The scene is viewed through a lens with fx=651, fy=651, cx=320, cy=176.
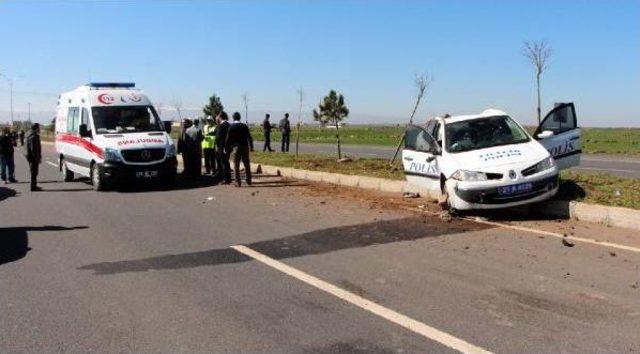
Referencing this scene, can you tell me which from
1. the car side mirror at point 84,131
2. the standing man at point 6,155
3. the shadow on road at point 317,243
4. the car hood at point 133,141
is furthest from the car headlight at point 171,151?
the shadow on road at point 317,243

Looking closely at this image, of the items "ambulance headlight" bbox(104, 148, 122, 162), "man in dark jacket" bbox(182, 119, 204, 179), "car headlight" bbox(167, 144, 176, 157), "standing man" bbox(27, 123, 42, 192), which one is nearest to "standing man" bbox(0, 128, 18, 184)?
"standing man" bbox(27, 123, 42, 192)

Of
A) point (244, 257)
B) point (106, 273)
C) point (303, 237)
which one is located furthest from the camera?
point (303, 237)

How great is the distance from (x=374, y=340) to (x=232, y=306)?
4.87 feet

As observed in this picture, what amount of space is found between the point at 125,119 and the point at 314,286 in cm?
1181

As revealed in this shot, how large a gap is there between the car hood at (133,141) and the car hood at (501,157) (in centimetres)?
836

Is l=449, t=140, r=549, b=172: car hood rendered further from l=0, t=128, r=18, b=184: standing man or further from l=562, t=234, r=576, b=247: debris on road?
l=0, t=128, r=18, b=184: standing man

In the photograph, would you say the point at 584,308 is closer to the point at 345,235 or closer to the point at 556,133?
the point at 345,235

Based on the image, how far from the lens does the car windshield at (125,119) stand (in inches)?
641

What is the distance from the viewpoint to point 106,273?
699 centimetres

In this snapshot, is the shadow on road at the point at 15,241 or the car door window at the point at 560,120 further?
the car door window at the point at 560,120

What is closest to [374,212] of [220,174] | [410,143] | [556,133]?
[410,143]

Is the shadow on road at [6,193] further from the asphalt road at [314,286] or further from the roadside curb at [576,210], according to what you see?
the roadside curb at [576,210]

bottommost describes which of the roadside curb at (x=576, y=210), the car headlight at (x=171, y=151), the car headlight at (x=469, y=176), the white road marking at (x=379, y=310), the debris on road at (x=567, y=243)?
the white road marking at (x=379, y=310)

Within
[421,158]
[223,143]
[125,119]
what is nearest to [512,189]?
[421,158]
